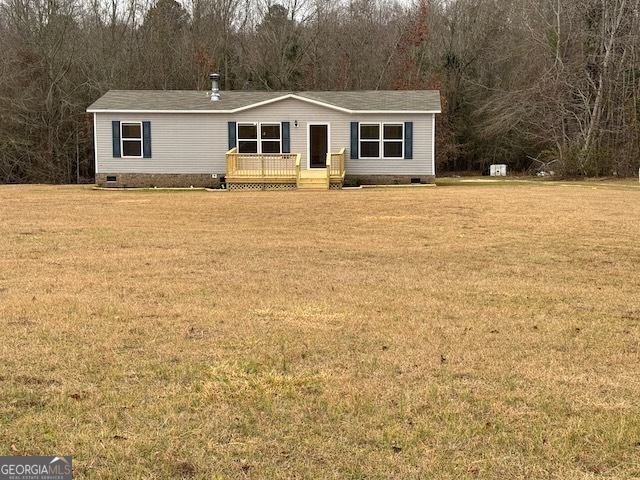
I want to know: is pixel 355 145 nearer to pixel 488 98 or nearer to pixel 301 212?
pixel 301 212

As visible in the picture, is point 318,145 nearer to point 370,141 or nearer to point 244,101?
point 370,141

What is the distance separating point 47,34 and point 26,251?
25231 millimetres

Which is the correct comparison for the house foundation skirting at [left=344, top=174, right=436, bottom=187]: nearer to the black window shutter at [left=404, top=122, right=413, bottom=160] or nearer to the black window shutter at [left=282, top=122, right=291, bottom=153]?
the black window shutter at [left=404, top=122, right=413, bottom=160]

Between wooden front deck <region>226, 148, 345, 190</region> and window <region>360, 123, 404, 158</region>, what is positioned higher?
window <region>360, 123, 404, 158</region>

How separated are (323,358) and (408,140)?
63.7ft

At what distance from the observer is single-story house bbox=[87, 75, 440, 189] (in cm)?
2288

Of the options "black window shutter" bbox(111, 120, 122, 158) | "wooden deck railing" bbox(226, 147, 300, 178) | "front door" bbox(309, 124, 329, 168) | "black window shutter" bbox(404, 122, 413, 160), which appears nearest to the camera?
"wooden deck railing" bbox(226, 147, 300, 178)

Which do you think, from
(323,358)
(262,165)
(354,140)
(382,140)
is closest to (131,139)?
(262,165)

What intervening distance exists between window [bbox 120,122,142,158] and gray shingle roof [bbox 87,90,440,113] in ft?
2.15

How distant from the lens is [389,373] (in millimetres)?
3969

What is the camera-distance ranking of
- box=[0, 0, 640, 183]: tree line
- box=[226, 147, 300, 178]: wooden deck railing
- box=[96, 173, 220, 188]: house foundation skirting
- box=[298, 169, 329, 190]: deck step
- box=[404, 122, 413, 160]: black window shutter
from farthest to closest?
1. box=[0, 0, 640, 183]: tree line
2. box=[96, 173, 220, 188]: house foundation skirting
3. box=[404, 122, 413, 160]: black window shutter
4. box=[226, 147, 300, 178]: wooden deck railing
5. box=[298, 169, 329, 190]: deck step

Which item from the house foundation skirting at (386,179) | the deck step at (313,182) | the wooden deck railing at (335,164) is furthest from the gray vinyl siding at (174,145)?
the house foundation skirting at (386,179)

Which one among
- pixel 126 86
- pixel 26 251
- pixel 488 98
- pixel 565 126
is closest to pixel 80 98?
pixel 126 86

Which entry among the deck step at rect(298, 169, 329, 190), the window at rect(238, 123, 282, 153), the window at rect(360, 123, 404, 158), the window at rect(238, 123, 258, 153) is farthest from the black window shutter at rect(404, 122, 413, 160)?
the window at rect(238, 123, 258, 153)
